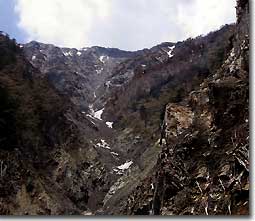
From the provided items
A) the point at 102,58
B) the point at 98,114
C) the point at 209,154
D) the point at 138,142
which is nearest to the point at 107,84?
the point at 98,114

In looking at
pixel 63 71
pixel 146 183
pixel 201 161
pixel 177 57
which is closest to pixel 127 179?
pixel 146 183

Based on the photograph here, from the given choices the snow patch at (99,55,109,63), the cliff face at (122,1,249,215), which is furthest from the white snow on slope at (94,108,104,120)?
the snow patch at (99,55,109,63)

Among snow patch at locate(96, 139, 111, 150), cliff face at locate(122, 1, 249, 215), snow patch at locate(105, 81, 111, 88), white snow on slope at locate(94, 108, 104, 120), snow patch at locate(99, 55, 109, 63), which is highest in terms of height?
snow patch at locate(99, 55, 109, 63)

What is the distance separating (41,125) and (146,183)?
9862 mm

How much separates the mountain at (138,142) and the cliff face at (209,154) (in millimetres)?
28

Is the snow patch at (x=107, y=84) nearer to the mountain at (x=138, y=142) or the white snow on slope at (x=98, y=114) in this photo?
the mountain at (x=138, y=142)

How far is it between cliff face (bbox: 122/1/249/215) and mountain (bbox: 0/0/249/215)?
1.1 inches

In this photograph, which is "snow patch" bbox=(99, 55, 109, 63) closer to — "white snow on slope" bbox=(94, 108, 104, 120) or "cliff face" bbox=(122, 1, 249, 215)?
"white snow on slope" bbox=(94, 108, 104, 120)

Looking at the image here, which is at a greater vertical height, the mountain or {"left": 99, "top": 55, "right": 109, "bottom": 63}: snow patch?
{"left": 99, "top": 55, "right": 109, "bottom": 63}: snow patch

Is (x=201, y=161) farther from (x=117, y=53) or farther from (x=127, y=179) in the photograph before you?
(x=117, y=53)

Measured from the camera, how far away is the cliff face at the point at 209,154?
6113mm

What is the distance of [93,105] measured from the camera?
5144cm

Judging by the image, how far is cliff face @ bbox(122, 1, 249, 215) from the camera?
20.1 ft

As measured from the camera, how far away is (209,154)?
8.95m
